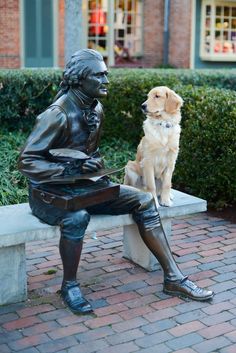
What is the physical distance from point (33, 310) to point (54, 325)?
0.29 meters

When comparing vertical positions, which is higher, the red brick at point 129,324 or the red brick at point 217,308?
the red brick at point 217,308

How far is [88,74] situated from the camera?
3.98m

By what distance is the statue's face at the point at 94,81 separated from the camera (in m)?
3.98

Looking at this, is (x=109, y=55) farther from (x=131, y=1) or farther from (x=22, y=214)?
(x=22, y=214)

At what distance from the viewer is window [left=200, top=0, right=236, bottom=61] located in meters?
19.2

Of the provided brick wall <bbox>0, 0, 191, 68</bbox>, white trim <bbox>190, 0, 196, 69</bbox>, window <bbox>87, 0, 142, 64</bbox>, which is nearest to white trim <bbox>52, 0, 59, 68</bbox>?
window <bbox>87, 0, 142, 64</bbox>

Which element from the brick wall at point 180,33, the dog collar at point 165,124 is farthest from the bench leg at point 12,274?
the brick wall at point 180,33

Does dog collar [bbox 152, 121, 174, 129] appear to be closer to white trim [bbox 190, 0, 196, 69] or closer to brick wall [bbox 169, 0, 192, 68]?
brick wall [bbox 169, 0, 192, 68]

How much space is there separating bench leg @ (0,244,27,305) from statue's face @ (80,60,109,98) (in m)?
1.23

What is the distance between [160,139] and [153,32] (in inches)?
577

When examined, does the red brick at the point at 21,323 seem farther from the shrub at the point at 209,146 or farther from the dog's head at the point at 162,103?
the shrub at the point at 209,146

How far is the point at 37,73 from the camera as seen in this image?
8.60 meters

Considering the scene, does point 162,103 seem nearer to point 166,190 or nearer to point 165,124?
point 165,124

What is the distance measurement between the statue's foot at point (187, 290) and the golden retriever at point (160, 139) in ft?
2.38
